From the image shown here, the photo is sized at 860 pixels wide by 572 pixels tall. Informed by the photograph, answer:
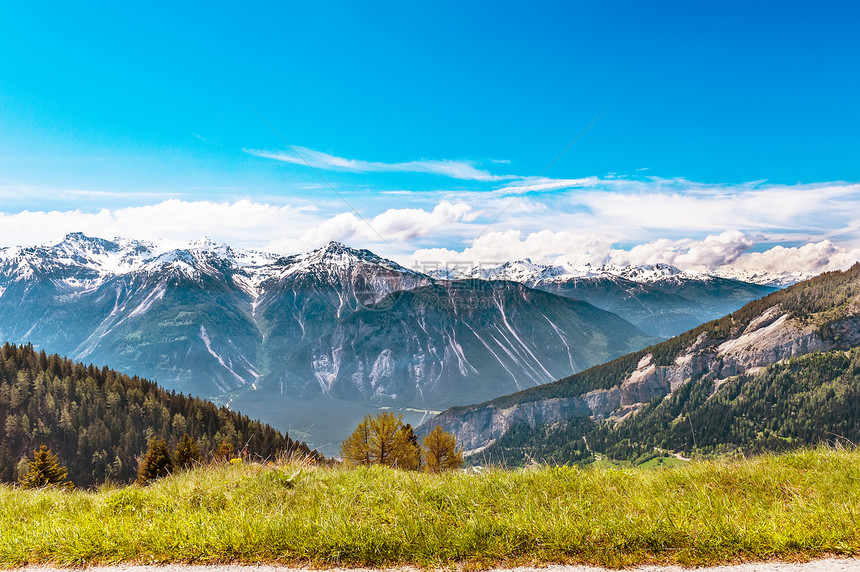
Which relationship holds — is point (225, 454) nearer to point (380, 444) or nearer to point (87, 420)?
point (380, 444)

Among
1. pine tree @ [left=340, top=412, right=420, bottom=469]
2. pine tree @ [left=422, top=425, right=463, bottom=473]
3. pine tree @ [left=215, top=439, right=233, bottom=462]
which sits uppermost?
pine tree @ [left=215, top=439, right=233, bottom=462]

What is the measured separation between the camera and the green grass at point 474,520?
5844 mm

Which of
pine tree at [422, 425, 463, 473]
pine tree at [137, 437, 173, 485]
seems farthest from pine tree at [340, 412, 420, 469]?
pine tree at [137, 437, 173, 485]

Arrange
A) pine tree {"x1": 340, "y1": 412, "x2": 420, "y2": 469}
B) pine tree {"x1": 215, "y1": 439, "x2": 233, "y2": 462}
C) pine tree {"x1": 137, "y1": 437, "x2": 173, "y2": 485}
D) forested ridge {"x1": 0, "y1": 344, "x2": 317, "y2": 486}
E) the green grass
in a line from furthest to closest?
forested ridge {"x1": 0, "y1": 344, "x2": 317, "y2": 486}, pine tree {"x1": 340, "y1": 412, "x2": 420, "y2": 469}, pine tree {"x1": 137, "y1": 437, "x2": 173, "y2": 485}, pine tree {"x1": 215, "y1": 439, "x2": 233, "y2": 462}, the green grass

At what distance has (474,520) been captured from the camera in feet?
21.1

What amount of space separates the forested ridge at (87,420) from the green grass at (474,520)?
114 metres

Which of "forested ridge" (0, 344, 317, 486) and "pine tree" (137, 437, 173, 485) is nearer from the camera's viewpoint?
"pine tree" (137, 437, 173, 485)

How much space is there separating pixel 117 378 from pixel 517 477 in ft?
534

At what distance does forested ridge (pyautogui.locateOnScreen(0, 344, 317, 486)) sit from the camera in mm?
113875

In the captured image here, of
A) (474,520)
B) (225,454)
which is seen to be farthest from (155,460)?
(474,520)

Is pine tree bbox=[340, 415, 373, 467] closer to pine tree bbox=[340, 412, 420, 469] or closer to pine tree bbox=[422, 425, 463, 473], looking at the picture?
pine tree bbox=[340, 412, 420, 469]

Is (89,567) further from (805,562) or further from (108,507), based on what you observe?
(805,562)

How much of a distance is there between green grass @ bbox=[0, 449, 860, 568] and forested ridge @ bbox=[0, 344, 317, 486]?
113829mm

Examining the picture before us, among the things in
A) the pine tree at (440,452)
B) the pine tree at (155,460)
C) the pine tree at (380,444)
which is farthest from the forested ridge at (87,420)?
the pine tree at (155,460)
